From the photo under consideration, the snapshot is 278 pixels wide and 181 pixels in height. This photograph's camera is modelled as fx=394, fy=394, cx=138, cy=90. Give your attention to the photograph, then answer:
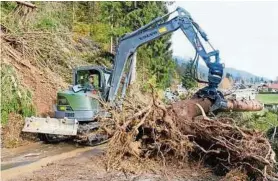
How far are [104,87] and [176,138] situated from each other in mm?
3573

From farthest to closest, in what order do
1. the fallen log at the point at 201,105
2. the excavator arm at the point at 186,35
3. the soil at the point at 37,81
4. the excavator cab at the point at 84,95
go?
the soil at the point at 37,81 < the excavator cab at the point at 84,95 < the excavator arm at the point at 186,35 < the fallen log at the point at 201,105

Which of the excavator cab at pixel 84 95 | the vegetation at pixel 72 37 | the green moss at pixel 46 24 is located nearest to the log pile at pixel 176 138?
the excavator cab at pixel 84 95

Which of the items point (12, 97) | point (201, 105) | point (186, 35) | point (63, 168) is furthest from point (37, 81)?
point (201, 105)

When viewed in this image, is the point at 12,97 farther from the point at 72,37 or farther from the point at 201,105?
the point at 72,37

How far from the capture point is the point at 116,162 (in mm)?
7188

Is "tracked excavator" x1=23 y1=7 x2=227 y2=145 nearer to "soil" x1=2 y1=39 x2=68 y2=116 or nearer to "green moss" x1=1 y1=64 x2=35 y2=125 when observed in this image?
"green moss" x1=1 y1=64 x2=35 y2=125

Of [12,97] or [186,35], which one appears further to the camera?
[12,97]

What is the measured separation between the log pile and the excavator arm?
1.11 metres

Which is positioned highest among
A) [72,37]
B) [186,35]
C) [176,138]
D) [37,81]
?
[72,37]

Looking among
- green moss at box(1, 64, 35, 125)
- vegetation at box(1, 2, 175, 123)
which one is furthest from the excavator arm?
green moss at box(1, 64, 35, 125)

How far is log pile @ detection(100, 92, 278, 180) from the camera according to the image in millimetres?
6812

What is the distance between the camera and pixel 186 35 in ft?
30.4

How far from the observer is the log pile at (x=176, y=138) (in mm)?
6812

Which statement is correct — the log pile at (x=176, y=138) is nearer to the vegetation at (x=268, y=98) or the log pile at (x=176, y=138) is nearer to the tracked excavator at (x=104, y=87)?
the tracked excavator at (x=104, y=87)
